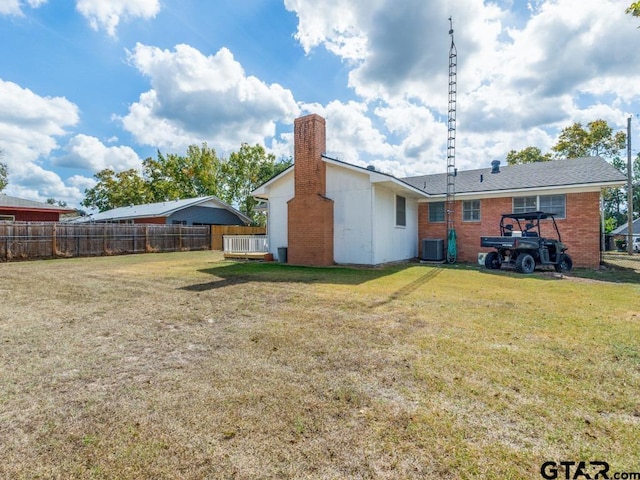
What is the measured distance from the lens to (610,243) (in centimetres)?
2067

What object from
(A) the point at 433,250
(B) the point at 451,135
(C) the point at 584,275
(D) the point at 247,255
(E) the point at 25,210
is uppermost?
(B) the point at 451,135

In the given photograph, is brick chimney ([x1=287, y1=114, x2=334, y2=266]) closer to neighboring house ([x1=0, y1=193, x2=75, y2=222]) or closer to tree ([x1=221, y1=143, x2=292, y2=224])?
neighboring house ([x1=0, y1=193, x2=75, y2=222])

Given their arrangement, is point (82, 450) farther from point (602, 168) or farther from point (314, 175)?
point (602, 168)

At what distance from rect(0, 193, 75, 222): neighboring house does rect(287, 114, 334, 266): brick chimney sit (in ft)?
64.8

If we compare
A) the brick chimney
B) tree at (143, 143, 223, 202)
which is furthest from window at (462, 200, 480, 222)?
tree at (143, 143, 223, 202)

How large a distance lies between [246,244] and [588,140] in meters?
32.2

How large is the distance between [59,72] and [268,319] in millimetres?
14290

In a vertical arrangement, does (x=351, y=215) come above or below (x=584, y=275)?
above

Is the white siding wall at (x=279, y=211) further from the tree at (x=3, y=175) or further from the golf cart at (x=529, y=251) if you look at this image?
the tree at (x=3, y=175)

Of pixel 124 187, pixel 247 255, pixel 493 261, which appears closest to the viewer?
pixel 493 261

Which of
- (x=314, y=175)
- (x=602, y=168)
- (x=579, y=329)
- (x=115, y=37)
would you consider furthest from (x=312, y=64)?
(x=579, y=329)

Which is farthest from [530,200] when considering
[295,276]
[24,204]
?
[24,204]

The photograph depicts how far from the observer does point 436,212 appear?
1499 centimetres

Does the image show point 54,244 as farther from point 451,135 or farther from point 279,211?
point 451,135
